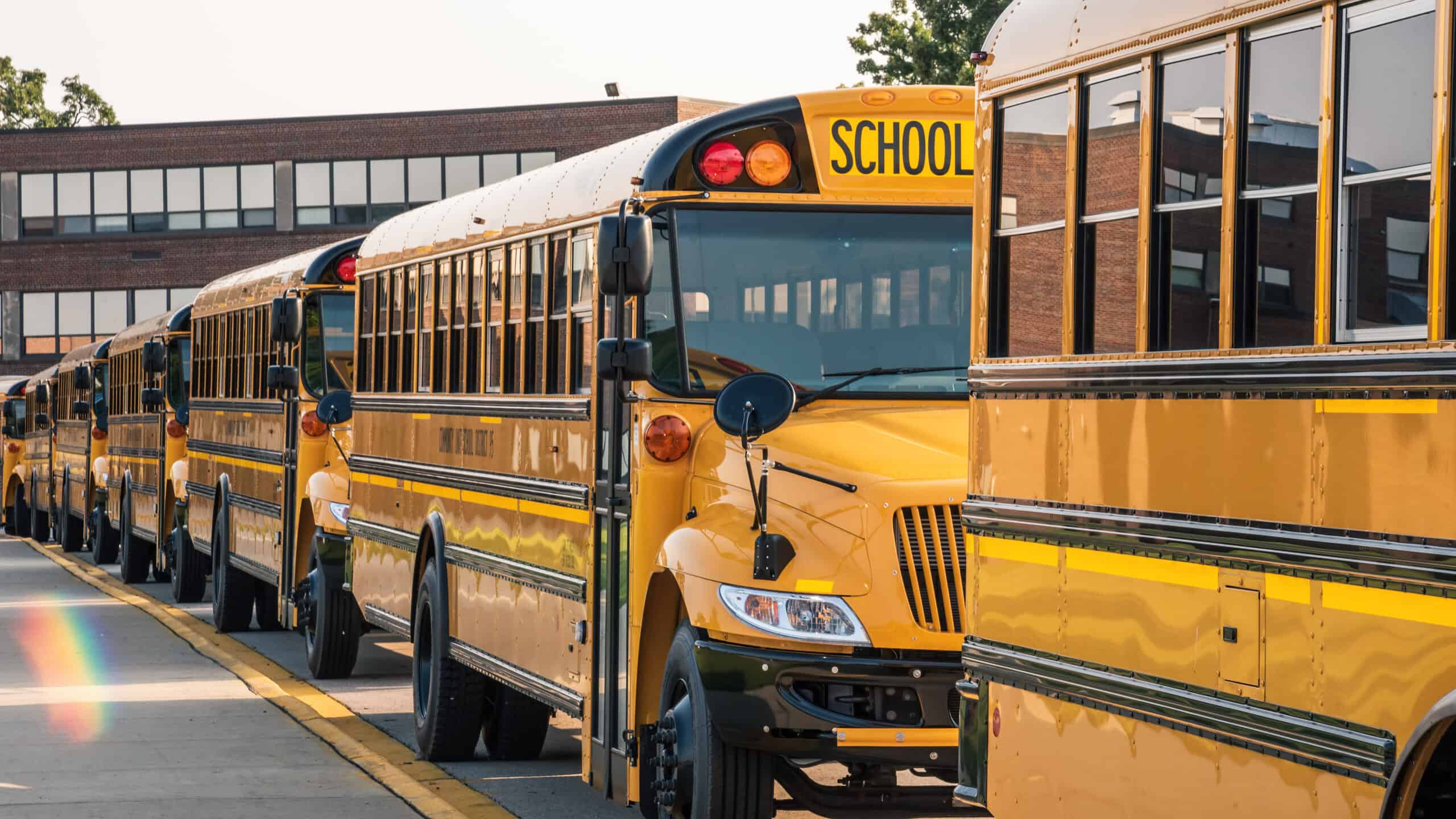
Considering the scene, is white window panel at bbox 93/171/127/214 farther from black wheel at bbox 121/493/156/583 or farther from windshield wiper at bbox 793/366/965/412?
windshield wiper at bbox 793/366/965/412

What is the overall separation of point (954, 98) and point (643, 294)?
141 cm

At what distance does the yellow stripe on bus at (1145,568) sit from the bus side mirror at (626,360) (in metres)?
2.57

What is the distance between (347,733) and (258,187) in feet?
169

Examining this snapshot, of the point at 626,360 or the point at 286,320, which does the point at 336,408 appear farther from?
the point at 626,360

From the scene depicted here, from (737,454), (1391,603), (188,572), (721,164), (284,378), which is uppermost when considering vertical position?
(721,164)

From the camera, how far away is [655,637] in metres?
7.81

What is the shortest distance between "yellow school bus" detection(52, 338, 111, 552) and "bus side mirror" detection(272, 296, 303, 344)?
526 inches

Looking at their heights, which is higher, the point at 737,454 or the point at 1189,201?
the point at 1189,201

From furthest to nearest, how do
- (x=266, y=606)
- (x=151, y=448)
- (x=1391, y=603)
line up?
(x=151, y=448) → (x=266, y=606) → (x=1391, y=603)

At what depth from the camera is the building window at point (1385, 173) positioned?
4051 mm

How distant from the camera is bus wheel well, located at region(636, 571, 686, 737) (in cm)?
778

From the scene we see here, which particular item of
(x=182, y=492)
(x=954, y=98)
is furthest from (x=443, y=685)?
(x=182, y=492)

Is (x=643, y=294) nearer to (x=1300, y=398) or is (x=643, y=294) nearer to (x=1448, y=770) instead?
(x=1300, y=398)

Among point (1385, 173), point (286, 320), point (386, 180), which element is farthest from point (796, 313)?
point (386, 180)
